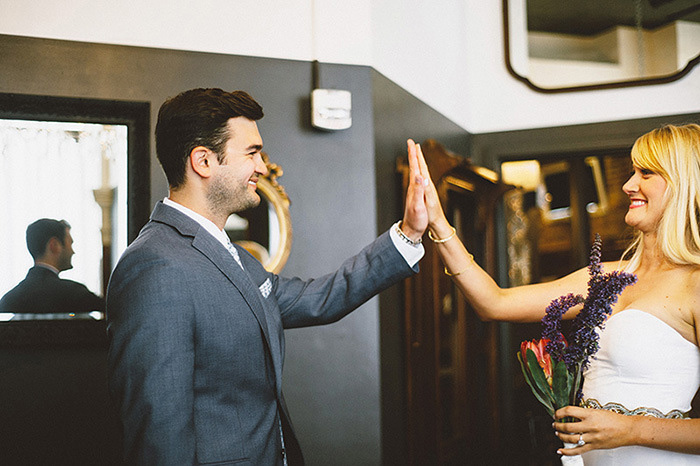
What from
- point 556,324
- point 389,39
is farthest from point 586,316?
point 389,39

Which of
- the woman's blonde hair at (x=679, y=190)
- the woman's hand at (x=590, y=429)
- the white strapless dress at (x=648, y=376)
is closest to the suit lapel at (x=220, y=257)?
the woman's hand at (x=590, y=429)

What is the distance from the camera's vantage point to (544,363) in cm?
187

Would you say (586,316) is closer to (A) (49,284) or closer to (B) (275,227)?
(B) (275,227)

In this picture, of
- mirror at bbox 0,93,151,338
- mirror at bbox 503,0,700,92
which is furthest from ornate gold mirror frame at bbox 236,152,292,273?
mirror at bbox 503,0,700,92

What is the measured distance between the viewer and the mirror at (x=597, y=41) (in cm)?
474

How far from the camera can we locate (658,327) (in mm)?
2031

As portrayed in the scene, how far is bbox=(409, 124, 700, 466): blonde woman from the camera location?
77.1 inches

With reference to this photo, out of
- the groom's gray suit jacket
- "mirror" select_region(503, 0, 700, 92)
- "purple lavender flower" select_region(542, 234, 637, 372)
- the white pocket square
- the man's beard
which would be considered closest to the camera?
the groom's gray suit jacket

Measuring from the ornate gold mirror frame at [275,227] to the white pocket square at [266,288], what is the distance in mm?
1079

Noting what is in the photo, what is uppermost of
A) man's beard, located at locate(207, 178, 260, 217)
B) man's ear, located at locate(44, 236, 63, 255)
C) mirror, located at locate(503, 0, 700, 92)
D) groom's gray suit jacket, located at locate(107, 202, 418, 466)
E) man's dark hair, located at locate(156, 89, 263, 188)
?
mirror, located at locate(503, 0, 700, 92)

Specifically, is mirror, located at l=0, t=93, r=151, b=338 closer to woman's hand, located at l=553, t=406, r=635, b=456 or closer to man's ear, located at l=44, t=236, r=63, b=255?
man's ear, located at l=44, t=236, r=63, b=255

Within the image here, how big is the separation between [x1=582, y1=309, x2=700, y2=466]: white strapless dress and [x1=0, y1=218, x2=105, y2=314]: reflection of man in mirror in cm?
217

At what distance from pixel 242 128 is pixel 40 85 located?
147cm

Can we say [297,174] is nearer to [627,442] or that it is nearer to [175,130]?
[175,130]
